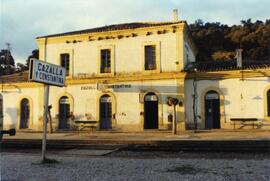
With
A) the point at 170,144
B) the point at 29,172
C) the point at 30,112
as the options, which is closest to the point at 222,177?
the point at 29,172

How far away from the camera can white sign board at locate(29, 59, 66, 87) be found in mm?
10266

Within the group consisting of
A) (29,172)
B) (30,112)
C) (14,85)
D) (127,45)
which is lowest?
(29,172)

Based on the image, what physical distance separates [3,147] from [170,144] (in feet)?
24.6

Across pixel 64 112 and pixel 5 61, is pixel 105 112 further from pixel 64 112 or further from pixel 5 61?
pixel 5 61

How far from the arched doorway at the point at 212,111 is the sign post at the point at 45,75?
15799 millimetres

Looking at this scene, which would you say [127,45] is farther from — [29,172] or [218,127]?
[29,172]

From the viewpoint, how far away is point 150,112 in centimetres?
2670

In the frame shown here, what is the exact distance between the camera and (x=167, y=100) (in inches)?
1002

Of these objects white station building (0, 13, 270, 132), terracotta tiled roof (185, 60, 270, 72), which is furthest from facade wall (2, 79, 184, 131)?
terracotta tiled roof (185, 60, 270, 72)

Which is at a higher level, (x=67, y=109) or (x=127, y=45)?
(x=127, y=45)

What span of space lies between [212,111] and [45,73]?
16972mm

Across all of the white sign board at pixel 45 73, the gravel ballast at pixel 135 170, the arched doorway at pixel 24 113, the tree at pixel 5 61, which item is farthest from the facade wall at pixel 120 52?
the tree at pixel 5 61

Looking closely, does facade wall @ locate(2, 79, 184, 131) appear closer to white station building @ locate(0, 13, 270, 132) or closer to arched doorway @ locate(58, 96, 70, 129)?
white station building @ locate(0, 13, 270, 132)

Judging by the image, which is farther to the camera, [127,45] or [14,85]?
[14,85]
